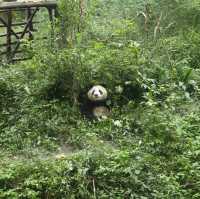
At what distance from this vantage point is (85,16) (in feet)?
24.8

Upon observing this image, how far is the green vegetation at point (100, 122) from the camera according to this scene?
5242 mm

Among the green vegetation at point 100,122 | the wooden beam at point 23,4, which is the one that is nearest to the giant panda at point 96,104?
the green vegetation at point 100,122

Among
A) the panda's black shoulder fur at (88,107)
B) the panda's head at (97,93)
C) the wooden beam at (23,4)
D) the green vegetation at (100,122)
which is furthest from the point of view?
the wooden beam at (23,4)

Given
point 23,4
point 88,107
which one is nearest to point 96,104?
point 88,107

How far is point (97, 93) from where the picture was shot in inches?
286

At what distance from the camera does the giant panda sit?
23.9ft

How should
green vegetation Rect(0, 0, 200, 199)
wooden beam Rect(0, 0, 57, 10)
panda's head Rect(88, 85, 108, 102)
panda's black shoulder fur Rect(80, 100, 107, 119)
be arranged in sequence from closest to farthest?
green vegetation Rect(0, 0, 200, 199), panda's head Rect(88, 85, 108, 102), panda's black shoulder fur Rect(80, 100, 107, 119), wooden beam Rect(0, 0, 57, 10)

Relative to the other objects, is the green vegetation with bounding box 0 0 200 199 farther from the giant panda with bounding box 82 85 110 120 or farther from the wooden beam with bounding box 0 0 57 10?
the wooden beam with bounding box 0 0 57 10

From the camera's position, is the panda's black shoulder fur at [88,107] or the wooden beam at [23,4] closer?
the panda's black shoulder fur at [88,107]

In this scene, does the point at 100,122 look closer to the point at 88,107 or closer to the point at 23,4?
the point at 88,107

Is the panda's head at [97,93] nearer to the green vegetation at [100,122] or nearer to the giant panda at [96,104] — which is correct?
the giant panda at [96,104]

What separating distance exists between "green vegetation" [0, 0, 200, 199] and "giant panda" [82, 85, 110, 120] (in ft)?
0.45

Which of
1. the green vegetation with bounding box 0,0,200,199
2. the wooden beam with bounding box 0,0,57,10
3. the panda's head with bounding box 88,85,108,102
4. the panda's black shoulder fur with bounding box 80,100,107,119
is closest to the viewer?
the green vegetation with bounding box 0,0,200,199

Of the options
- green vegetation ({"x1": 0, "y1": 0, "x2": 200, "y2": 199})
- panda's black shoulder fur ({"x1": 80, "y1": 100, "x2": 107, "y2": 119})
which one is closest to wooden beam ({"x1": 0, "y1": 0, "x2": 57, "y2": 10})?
green vegetation ({"x1": 0, "y1": 0, "x2": 200, "y2": 199})
